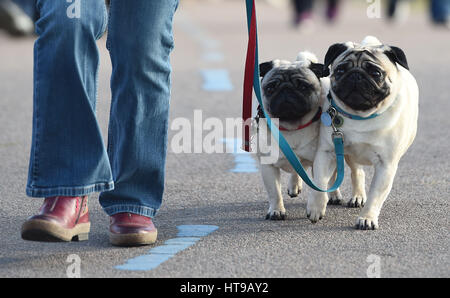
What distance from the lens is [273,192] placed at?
4.91 metres

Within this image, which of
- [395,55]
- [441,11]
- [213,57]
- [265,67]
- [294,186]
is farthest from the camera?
[441,11]

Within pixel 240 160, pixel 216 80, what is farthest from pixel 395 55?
pixel 216 80

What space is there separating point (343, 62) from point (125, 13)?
1.16 m

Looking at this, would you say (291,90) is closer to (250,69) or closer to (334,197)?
(250,69)

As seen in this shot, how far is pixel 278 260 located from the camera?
4098mm

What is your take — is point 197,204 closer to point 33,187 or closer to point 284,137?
point 284,137

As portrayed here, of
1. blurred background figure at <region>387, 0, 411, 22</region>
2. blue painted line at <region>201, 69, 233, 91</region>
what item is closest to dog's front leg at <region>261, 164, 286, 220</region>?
blue painted line at <region>201, 69, 233, 91</region>

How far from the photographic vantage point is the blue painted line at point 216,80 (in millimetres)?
10193

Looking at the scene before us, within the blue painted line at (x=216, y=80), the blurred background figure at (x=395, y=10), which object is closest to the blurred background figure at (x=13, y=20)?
the blue painted line at (x=216, y=80)

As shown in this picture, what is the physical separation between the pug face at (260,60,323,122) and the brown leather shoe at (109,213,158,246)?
0.97m

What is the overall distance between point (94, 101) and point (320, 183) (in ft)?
4.08
